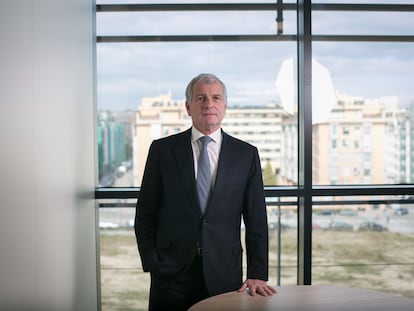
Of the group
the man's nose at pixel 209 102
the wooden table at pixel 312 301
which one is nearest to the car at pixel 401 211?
the wooden table at pixel 312 301

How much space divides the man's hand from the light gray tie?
0.42 meters

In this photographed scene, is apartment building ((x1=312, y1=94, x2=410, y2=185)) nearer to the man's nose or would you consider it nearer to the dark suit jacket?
the dark suit jacket

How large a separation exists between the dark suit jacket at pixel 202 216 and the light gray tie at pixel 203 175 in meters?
0.04

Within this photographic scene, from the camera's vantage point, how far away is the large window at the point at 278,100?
3.76m

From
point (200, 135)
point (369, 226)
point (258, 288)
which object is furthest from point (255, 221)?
point (369, 226)

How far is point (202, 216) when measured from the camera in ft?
9.14

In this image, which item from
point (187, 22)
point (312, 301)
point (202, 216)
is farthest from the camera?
point (187, 22)

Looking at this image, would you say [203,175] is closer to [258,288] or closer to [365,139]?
[258,288]

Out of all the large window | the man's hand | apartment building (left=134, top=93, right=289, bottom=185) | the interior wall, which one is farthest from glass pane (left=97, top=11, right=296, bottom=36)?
the man's hand

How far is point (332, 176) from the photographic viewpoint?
12.4 ft

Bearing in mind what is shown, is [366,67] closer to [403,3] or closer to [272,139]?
[403,3]

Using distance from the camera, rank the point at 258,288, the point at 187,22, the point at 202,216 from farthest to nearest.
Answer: the point at 187,22
the point at 202,216
the point at 258,288

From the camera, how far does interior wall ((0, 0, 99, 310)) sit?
7.00 ft

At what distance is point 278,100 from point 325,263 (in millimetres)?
1106
